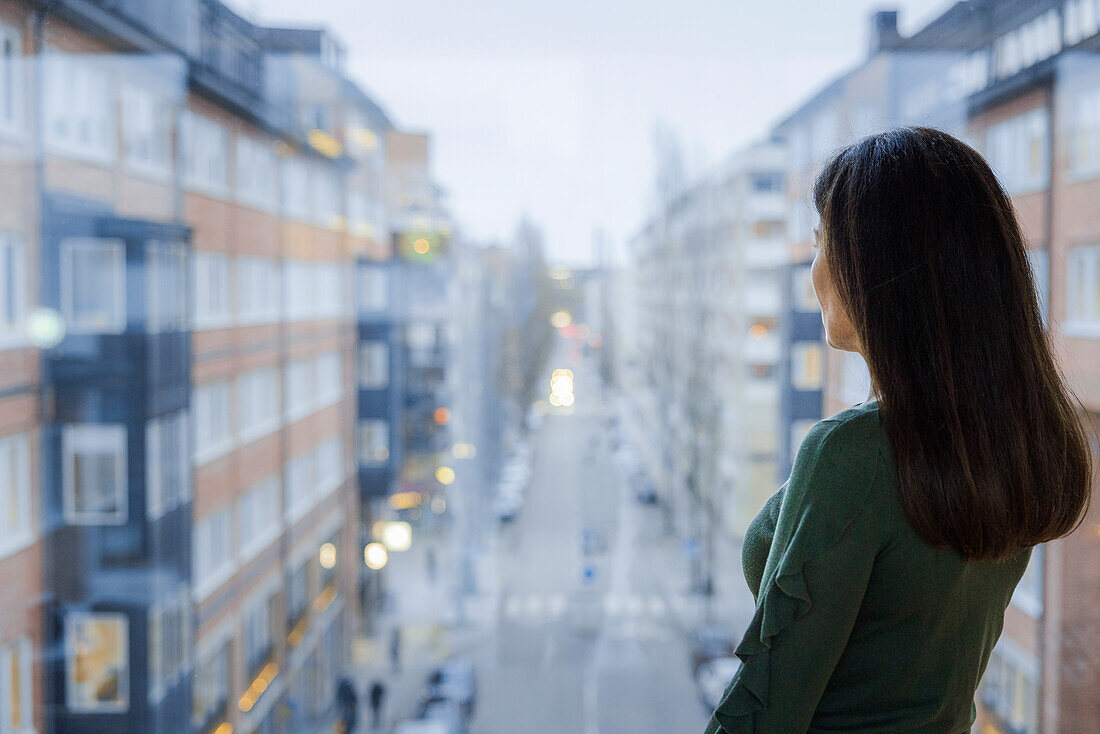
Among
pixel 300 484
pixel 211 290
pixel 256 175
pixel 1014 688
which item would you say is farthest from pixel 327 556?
pixel 1014 688

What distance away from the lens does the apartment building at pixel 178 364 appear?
84.8 inches

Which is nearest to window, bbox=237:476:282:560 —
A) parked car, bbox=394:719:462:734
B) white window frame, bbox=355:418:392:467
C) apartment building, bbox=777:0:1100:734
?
white window frame, bbox=355:418:392:467

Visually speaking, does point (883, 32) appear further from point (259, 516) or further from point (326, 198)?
point (259, 516)

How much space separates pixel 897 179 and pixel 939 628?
0.29 meters

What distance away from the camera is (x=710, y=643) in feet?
9.27

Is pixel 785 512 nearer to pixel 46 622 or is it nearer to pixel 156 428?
pixel 156 428

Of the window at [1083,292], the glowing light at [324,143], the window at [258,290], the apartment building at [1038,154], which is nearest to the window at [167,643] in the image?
the window at [258,290]

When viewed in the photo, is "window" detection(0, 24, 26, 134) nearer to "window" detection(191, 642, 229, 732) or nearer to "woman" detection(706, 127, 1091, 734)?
"window" detection(191, 642, 229, 732)

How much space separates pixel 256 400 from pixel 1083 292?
2.30 meters

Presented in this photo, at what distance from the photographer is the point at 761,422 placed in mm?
2908

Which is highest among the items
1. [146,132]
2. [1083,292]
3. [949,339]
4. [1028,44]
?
[1028,44]

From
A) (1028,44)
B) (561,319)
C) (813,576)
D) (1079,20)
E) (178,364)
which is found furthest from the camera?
(561,319)

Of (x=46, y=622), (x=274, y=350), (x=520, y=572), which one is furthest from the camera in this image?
(x=520, y=572)

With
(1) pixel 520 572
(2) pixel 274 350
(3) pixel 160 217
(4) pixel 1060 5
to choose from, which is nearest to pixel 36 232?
(3) pixel 160 217
